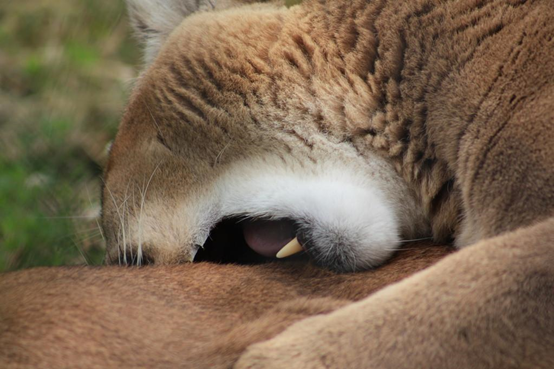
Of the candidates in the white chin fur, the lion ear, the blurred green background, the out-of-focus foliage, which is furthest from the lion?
the out-of-focus foliage

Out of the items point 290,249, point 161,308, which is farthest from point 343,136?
point 161,308

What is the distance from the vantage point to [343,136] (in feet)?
7.77

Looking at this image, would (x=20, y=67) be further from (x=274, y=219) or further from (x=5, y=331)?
(x=5, y=331)

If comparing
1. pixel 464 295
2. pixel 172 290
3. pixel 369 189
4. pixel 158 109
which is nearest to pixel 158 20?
pixel 158 109


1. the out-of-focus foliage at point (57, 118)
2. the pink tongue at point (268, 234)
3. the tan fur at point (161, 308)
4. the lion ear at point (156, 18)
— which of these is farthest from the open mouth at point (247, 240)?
the lion ear at point (156, 18)

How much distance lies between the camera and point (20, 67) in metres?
4.42

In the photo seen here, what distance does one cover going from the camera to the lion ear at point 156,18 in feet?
9.91

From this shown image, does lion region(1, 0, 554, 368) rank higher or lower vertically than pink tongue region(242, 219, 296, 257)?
higher

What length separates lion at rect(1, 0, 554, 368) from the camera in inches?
81.7

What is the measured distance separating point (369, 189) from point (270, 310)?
2.08 ft

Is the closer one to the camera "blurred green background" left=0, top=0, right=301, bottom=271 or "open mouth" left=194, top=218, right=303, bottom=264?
"open mouth" left=194, top=218, right=303, bottom=264

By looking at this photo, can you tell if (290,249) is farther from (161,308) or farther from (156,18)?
(156,18)

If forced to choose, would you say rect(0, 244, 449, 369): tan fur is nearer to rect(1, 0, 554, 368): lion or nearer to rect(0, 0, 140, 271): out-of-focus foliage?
rect(1, 0, 554, 368): lion

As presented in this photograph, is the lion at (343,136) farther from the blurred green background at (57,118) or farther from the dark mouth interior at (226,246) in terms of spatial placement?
the blurred green background at (57,118)
